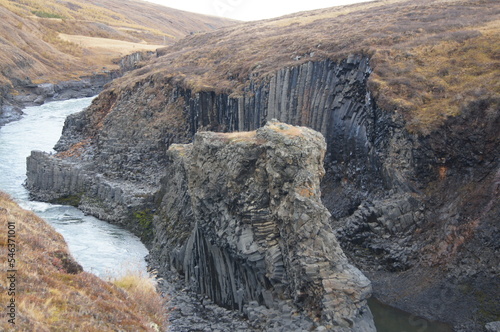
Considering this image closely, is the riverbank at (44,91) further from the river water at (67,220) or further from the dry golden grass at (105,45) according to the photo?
the dry golden grass at (105,45)

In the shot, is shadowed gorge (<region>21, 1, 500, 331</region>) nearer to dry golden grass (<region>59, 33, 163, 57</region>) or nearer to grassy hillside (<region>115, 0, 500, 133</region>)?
grassy hillside (<region>115, 0, 500, 133</region>)

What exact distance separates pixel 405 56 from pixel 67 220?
102 ft

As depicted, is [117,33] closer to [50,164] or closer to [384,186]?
[50,164]

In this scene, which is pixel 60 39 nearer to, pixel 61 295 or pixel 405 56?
pixel 405 56

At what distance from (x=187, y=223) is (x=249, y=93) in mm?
18837

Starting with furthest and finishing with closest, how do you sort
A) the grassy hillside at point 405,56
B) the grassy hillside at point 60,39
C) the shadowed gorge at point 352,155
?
the grassy hillside at point 60,39 < the grassy hillside at point 405,56 < the shadowed gorge at point 352,155

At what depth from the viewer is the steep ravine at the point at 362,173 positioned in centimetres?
2692

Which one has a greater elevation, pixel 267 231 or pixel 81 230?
pixel 267 231

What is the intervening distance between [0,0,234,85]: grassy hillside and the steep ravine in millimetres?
38801


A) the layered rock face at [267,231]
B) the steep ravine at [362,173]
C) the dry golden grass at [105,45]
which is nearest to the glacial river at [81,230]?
the steep ravine at [362,173]

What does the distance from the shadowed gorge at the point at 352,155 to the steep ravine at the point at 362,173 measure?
9 cm

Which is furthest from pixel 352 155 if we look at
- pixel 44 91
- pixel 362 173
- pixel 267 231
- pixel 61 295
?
pixel 44 91

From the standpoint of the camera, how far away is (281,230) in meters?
22.9

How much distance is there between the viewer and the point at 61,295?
13219 mm
